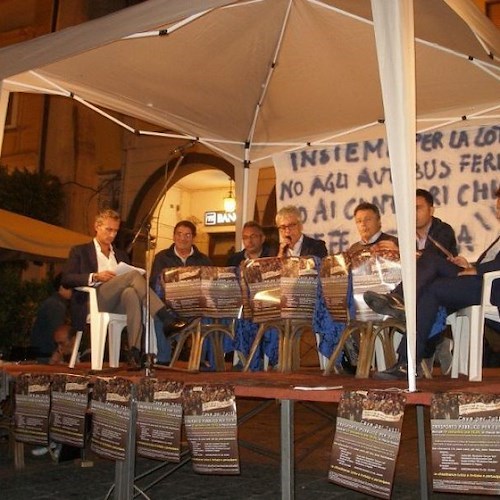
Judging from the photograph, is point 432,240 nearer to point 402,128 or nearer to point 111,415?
point 402,128

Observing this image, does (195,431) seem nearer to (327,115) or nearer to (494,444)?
(494,444)

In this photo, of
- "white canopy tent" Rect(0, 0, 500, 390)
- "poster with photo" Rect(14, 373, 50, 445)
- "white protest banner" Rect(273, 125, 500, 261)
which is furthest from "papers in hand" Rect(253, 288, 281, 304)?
"white protest banner" Rect(273, 125, 500, 261)

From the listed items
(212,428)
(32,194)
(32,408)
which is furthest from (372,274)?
(32,194)

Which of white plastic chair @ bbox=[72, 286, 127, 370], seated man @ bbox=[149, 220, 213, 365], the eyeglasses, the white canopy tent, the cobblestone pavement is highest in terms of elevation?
the white canopy tent

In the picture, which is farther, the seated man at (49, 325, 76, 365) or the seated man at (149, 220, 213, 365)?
the seated man at (49, 325, 76, 365)

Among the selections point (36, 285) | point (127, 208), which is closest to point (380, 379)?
point (36, 285)

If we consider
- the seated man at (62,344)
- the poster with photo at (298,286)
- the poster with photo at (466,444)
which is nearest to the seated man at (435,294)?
the poster with photo at (298,286)

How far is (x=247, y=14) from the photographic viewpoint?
521 cm

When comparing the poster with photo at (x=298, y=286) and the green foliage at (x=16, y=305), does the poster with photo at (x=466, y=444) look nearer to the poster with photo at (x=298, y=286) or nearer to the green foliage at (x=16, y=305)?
the poster with photo at (x=298, y=286)

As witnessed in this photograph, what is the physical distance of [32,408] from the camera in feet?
13.5

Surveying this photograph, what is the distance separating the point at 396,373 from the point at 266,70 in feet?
11.6

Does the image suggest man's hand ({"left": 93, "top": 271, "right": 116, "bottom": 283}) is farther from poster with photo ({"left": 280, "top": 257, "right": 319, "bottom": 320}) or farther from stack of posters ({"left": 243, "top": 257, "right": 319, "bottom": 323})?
poster with photo ({"left": 280, "top": 257, "right": 319, "bottom": 320})

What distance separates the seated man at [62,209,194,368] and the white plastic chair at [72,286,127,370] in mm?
58

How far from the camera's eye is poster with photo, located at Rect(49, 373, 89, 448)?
3.80 meters
